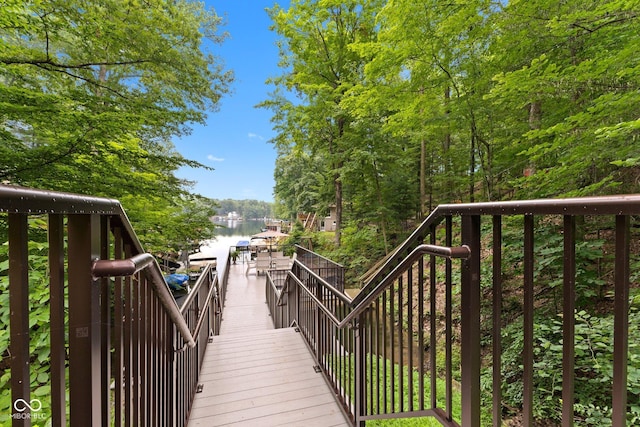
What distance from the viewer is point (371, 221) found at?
9.30 m

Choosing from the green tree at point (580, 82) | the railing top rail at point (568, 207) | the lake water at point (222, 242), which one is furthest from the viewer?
the lake water at point (222, 242)

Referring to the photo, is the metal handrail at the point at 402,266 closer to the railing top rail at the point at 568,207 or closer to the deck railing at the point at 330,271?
the railing top rail at the point at 568,207

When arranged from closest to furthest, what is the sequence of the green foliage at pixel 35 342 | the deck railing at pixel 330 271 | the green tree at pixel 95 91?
1. the green foliage at pixel 35 342
2. the green tree at pixel 95 91
3. the deck railing at pixel 330 271

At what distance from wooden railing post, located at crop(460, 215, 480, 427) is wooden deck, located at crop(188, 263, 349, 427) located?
1.25 m

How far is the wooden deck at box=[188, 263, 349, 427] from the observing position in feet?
6.40

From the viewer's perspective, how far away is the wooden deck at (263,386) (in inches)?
76.8

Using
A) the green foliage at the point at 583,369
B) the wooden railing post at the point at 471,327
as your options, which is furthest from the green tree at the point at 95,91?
the green foliage at the point at 583,369

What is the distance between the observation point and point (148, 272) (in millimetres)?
1108

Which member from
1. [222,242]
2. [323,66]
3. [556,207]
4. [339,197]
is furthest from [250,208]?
[556,207]

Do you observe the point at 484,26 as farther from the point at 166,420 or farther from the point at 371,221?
the point at 371,221

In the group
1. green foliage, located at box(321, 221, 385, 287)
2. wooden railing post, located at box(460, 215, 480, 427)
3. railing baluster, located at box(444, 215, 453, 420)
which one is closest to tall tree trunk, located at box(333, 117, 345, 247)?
green foliage, located at box(321, 221, 385, 287)

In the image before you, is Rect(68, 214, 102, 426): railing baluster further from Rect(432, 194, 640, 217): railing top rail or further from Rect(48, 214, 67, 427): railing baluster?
Rect(432, 194, 640, 217): railing top rail

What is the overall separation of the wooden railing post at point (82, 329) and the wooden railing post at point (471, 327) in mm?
1124

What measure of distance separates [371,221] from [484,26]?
6126 millimetres
